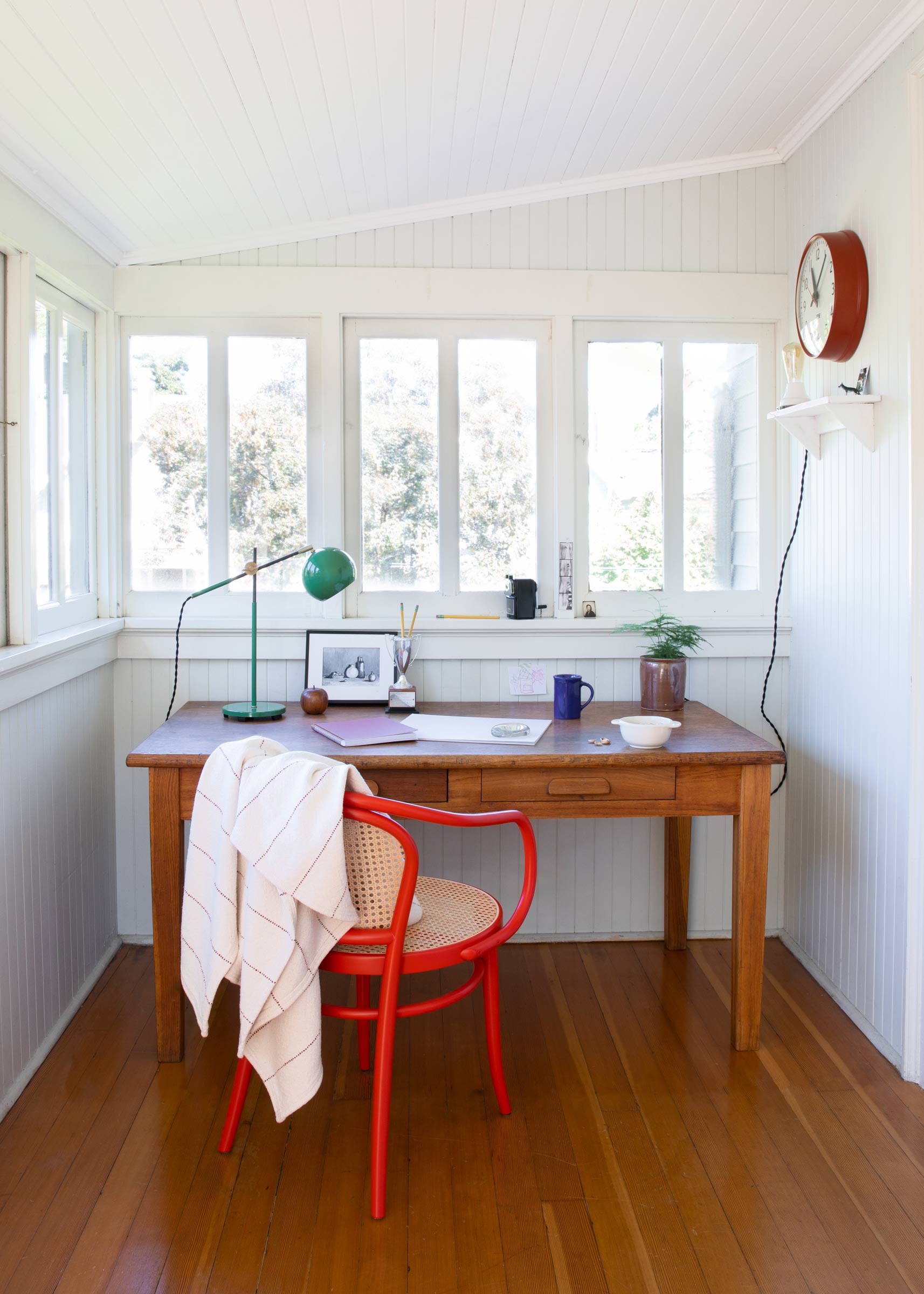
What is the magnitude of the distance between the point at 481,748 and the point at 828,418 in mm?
1415

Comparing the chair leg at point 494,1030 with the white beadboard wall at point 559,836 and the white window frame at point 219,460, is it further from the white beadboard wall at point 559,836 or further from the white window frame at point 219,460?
the white window frame at point 219,460

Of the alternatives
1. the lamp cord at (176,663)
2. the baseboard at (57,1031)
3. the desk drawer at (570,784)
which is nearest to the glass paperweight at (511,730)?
the desk drawer at (570,784)

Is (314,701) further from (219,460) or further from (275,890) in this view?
(275,890)

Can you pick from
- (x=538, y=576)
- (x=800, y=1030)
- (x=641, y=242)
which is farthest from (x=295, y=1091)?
(x=641, y=242)

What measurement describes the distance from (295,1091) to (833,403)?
82.4 inches

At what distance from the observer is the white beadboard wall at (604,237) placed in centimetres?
326

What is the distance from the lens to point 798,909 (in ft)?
10.8

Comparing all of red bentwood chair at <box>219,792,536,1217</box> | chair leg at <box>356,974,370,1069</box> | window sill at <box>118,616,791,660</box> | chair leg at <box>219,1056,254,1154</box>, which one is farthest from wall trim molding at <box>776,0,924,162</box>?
chair leg at <box>219,1056,254,1154</box>

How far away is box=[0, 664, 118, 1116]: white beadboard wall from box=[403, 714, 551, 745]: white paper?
966mm

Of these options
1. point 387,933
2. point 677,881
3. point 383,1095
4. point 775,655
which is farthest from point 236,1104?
point 775,655

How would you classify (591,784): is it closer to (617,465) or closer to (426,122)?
(617,465)

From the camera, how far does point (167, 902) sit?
255 centimetres

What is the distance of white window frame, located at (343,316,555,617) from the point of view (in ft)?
10.9

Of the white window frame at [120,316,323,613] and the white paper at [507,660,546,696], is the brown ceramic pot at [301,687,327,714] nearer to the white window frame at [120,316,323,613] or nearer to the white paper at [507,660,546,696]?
the white window frame at [120,316,323,613]
